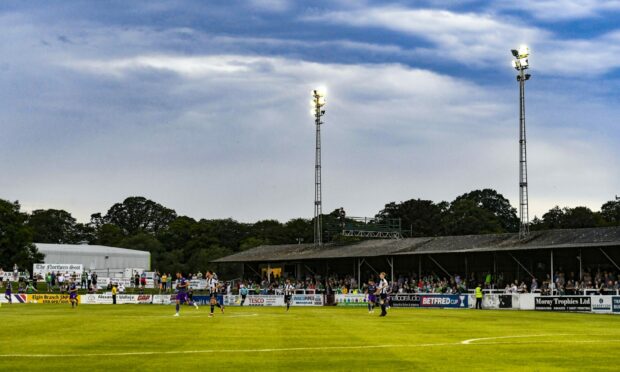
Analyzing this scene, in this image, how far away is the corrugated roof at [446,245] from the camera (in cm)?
6122

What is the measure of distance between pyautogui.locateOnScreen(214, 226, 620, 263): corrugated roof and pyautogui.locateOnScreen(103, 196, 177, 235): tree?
99.9 m

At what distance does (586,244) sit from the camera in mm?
59000

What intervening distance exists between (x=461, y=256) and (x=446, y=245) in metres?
1.61

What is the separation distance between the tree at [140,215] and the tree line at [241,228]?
7.67 meters

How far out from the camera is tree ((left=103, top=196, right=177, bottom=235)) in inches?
7559

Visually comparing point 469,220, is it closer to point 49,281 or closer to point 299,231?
point 299,231

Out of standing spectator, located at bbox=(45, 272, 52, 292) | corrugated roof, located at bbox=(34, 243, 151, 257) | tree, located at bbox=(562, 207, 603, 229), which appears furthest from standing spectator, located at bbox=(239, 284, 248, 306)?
tree, located at bbox=(562, 207, 603, 229)

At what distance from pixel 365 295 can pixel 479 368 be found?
47606mm

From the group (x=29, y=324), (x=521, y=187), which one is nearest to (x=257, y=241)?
(x=521, y=187)

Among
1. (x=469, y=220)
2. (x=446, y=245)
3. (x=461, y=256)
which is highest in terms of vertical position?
(x=469, y=220)

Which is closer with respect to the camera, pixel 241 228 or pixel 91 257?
pixel 91 257

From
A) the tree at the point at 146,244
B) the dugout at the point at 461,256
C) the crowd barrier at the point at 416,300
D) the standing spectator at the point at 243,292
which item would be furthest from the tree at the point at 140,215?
the standing spectator at the point at 243,292

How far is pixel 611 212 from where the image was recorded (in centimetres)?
12838

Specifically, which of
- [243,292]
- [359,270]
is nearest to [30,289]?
[243,292]
